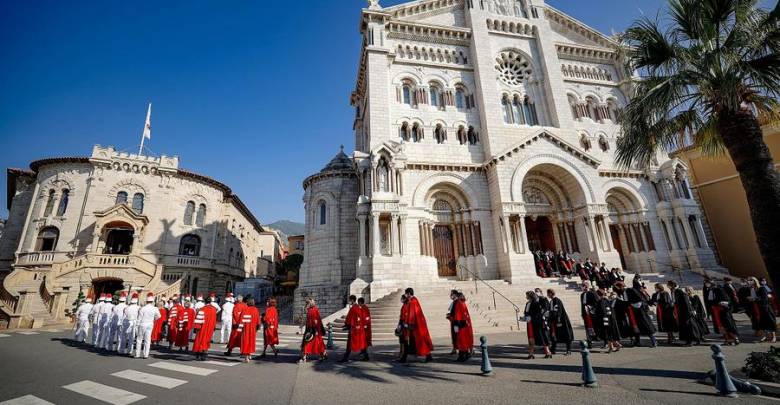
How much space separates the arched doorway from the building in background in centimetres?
4340

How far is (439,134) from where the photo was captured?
21.8m

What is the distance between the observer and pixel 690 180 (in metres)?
24.1

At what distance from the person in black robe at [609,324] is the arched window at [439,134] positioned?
14706mm

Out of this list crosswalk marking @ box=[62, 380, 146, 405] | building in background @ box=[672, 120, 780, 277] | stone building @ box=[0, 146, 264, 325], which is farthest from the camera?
stone building @ box=[0, 146, 264, 325]

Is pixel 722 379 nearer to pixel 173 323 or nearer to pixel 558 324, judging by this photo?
pixel 558 324

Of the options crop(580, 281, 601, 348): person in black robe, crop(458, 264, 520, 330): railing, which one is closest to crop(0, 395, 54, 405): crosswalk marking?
crop(580, 281, 601, 348): person in black robe

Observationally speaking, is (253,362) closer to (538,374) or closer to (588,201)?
(538,374)

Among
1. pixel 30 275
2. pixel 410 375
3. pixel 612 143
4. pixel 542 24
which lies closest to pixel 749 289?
pixel 410 375

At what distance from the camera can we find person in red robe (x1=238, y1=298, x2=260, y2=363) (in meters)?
8.52

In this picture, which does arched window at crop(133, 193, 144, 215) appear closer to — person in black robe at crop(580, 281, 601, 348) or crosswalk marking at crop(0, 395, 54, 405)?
crosswalk marking at crop(0, 395, 54, 405)

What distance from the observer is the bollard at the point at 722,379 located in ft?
15.0

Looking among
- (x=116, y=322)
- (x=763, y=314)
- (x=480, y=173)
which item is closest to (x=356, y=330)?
(x=116, y=322)

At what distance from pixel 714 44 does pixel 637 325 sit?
24.4 ft

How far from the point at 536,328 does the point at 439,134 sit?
1585cm
